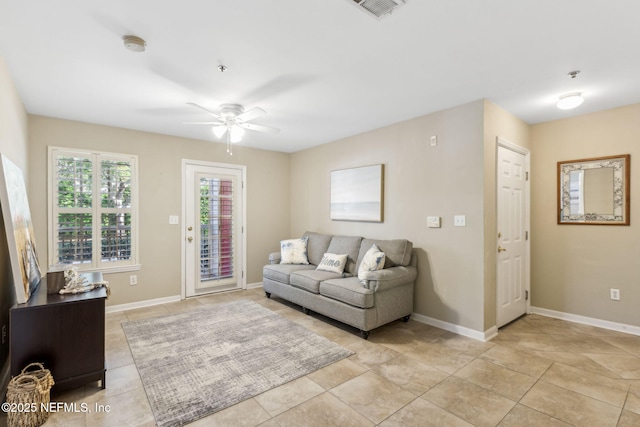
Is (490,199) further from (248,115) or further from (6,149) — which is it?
(6,149)

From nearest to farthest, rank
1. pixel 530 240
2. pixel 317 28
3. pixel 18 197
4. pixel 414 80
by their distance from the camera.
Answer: pixel 317 28
pixel 18 197
pixel 414 80
pixel 530 240

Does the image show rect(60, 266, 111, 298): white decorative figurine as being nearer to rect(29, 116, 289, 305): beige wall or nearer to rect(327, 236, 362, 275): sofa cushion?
rect(29, 116, 289, 305): beige wall

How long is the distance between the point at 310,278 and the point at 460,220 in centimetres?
188

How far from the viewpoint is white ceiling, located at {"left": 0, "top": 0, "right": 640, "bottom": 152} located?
71.3 inches

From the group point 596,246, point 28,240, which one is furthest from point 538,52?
point 28,240

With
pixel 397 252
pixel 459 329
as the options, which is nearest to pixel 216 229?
pixel 397 252

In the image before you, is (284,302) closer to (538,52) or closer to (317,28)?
(317,28)

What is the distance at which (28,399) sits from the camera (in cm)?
181

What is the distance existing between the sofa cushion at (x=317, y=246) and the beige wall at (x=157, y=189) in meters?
1.09

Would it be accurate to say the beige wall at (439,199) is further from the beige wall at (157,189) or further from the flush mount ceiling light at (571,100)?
the beige wall at (157,189)

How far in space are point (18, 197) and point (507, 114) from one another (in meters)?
4.89

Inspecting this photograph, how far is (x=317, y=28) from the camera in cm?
198

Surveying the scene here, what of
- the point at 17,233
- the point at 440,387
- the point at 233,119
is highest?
the point at 233,119

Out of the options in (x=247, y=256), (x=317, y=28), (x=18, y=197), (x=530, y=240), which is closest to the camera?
(x=317, y=28)
